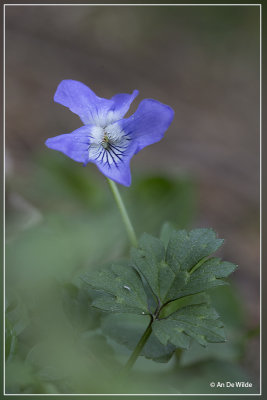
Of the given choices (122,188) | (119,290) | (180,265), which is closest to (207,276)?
(180,265)

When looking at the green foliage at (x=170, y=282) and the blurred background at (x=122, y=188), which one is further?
the blurred background at (x=122, y=188)

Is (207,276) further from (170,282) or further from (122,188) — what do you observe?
(122,188)

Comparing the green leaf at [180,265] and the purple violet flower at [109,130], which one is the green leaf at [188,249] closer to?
the green leaf at [180,265]

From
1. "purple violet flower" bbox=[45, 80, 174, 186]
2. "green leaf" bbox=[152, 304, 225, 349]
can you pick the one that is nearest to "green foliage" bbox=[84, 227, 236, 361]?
"green leaf" bbox=[152, 304, 225, 349]

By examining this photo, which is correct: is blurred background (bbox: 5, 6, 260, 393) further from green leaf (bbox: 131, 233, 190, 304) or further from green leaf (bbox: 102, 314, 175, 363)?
green leaf (bbox: 131, 233, 190, 304)

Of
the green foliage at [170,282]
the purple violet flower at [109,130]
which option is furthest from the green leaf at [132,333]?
the purple violet flower at [109,130]

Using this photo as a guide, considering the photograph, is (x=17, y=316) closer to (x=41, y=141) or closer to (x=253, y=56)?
(x=41, y=141)

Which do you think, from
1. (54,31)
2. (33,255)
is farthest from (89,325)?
(54,31)
